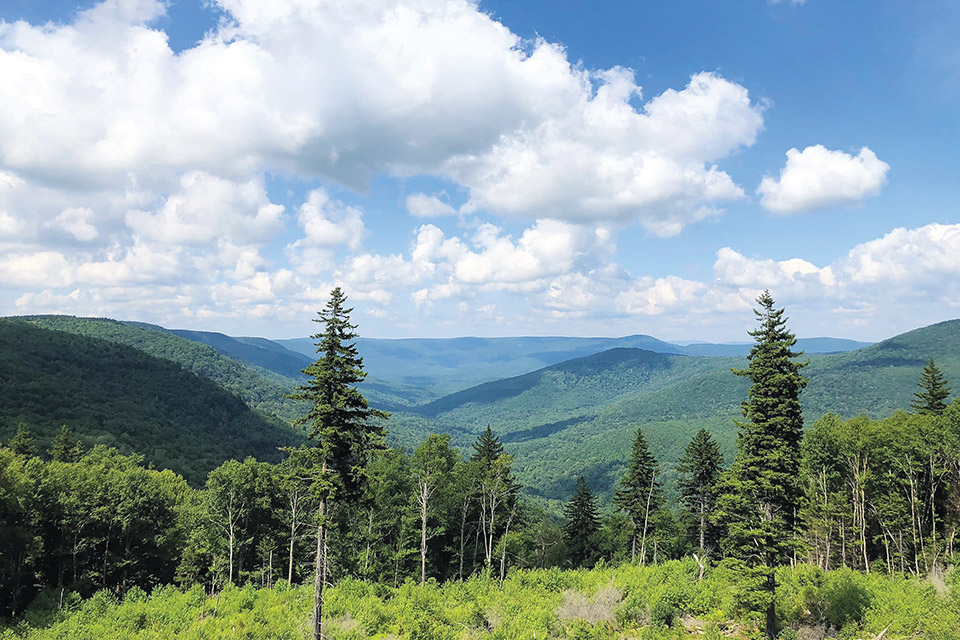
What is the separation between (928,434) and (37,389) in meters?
162

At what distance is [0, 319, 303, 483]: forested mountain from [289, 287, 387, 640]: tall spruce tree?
81909 mm

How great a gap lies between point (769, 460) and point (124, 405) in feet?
551

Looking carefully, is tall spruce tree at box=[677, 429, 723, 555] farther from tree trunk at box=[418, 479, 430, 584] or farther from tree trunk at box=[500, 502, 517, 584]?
tree trunk at box=[418, 479, 430, 584]

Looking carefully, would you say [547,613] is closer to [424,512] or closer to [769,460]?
[769,460]

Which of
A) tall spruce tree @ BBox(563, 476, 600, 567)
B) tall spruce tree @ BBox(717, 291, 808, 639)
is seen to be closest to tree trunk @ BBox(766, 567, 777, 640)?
tall spruce tree @ BBox(717, 291, 808, 639)

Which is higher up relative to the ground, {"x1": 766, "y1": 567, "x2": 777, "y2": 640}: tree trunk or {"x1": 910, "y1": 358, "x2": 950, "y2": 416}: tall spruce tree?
{"x1": 910, "y1": 358, "x2": 950, "y2": 416}: tall spruce tree

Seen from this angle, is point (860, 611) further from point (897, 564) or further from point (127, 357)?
point (127, 357)

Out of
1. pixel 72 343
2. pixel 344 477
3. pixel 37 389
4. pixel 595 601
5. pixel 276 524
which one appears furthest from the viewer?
pixel 72 343

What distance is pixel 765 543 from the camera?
18.8 m

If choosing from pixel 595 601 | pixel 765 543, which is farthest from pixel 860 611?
pixel 595 601

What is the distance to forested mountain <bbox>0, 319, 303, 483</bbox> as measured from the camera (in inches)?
3937

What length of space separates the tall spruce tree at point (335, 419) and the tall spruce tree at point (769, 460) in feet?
48.4

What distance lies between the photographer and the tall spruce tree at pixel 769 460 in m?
18.6

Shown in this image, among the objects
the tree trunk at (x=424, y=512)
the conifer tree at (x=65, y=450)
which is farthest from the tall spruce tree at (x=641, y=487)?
the conifer tree at (x=65, y=450)
